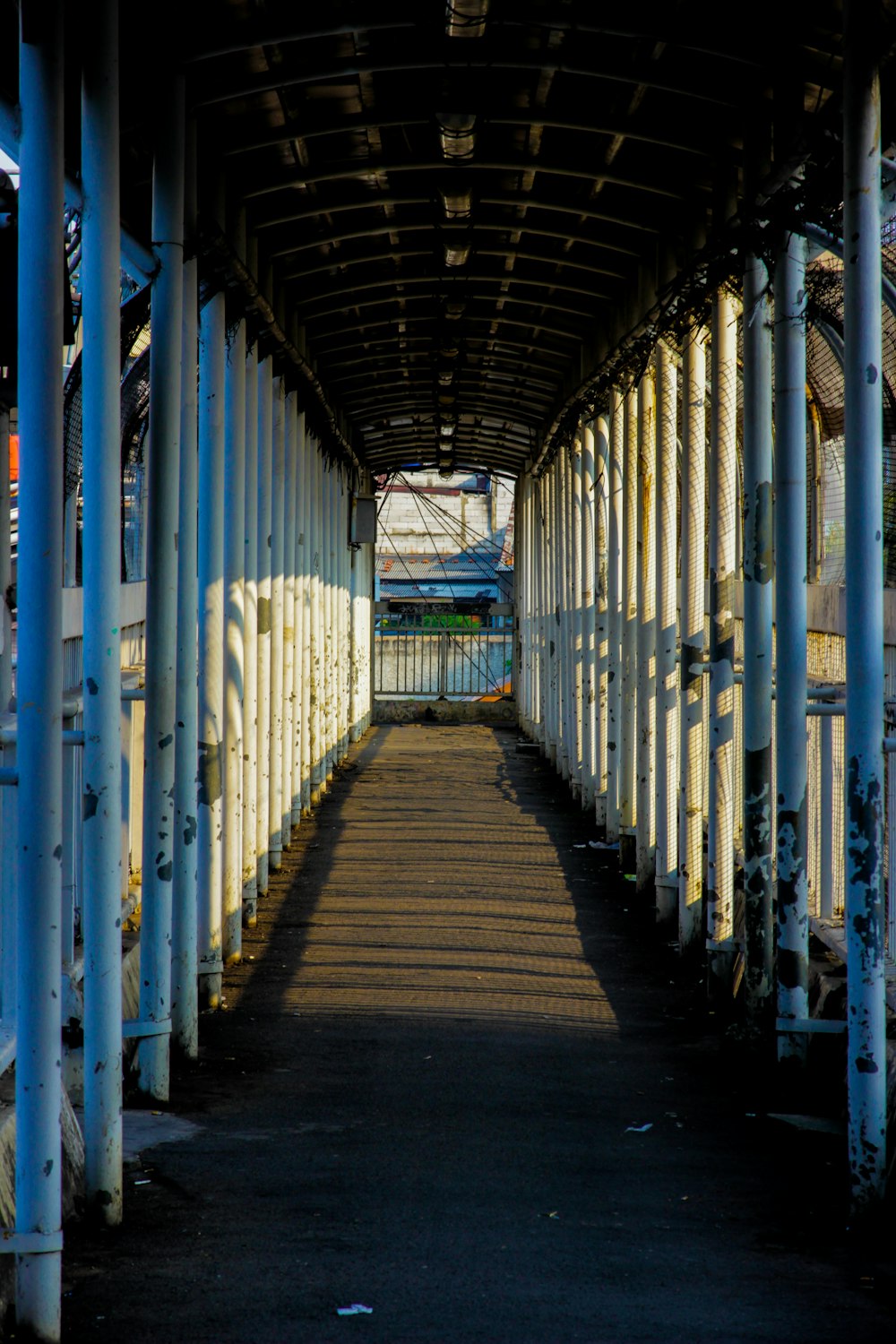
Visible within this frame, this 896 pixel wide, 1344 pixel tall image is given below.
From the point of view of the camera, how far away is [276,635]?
1141 cm

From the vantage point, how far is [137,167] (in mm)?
7020

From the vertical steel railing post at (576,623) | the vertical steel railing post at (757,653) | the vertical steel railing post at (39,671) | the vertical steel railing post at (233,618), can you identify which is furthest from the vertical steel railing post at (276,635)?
the vertical steel railing post at (39,671)

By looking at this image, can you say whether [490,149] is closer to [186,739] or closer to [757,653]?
[757,653]

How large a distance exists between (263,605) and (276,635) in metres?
1.38

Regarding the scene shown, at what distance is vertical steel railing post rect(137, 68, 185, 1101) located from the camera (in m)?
5.90

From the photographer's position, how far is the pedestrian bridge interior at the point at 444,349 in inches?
180

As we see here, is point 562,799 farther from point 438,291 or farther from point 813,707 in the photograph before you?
point 813,707

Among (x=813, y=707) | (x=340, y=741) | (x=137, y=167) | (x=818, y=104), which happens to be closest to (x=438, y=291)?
(x=137, y=167)

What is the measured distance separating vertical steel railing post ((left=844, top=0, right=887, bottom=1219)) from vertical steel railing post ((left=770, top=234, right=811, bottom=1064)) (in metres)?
1.26

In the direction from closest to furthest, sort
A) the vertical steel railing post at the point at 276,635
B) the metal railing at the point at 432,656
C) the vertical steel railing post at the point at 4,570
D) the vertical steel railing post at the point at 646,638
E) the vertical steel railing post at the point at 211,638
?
the vertical steel railing post at the point at 4,570
the vertical steel railing post at the point at 211,638
the vertical steel railing post at the point at 646,638
the vertical steel railing post at the point at 276,635
the metal railing at the point at 432,656

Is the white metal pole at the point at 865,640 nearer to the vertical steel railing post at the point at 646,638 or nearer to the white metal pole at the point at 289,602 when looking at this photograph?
the vertical steel railing post at the point at 646,638

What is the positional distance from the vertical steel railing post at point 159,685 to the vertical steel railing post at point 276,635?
16.0 ft

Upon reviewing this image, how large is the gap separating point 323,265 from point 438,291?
5.32 feet

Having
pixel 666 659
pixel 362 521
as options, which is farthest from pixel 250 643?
pixel 362 521
